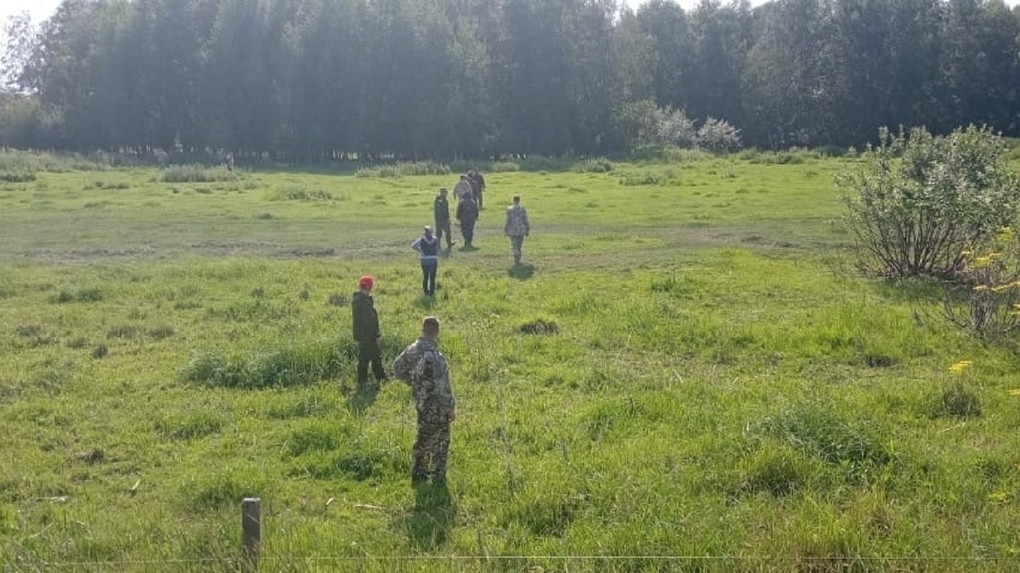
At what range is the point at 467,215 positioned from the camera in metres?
23.5

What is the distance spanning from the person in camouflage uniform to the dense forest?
59.7m

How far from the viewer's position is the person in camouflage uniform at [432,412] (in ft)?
26.9

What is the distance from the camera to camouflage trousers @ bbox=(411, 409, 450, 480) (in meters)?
8.20

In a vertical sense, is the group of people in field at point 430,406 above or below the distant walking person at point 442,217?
below

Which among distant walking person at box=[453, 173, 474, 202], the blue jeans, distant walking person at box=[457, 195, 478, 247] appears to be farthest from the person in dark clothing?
distant walking person at box=[453, 173, 474, 202]

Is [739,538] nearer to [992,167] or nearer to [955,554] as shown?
[955,554]

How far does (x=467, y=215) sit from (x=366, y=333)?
12.5m

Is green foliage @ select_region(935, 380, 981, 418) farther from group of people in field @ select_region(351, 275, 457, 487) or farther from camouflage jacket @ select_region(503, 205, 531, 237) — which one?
camouflage jacket @ select_region(503, 205, 531, 237)

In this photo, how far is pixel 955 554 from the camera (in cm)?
633

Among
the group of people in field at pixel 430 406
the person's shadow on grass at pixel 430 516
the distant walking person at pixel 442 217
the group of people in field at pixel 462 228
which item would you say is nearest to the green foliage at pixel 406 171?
the group of people in field at pixel 462 228

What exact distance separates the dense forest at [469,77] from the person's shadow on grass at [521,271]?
47.4m

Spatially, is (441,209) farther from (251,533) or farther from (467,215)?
(251,533)

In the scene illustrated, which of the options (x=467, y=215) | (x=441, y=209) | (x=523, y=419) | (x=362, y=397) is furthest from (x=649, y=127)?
(x=523, y=419)

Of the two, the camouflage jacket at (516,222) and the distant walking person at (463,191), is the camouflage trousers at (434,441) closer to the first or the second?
the camouflage jacket at (516,222)
